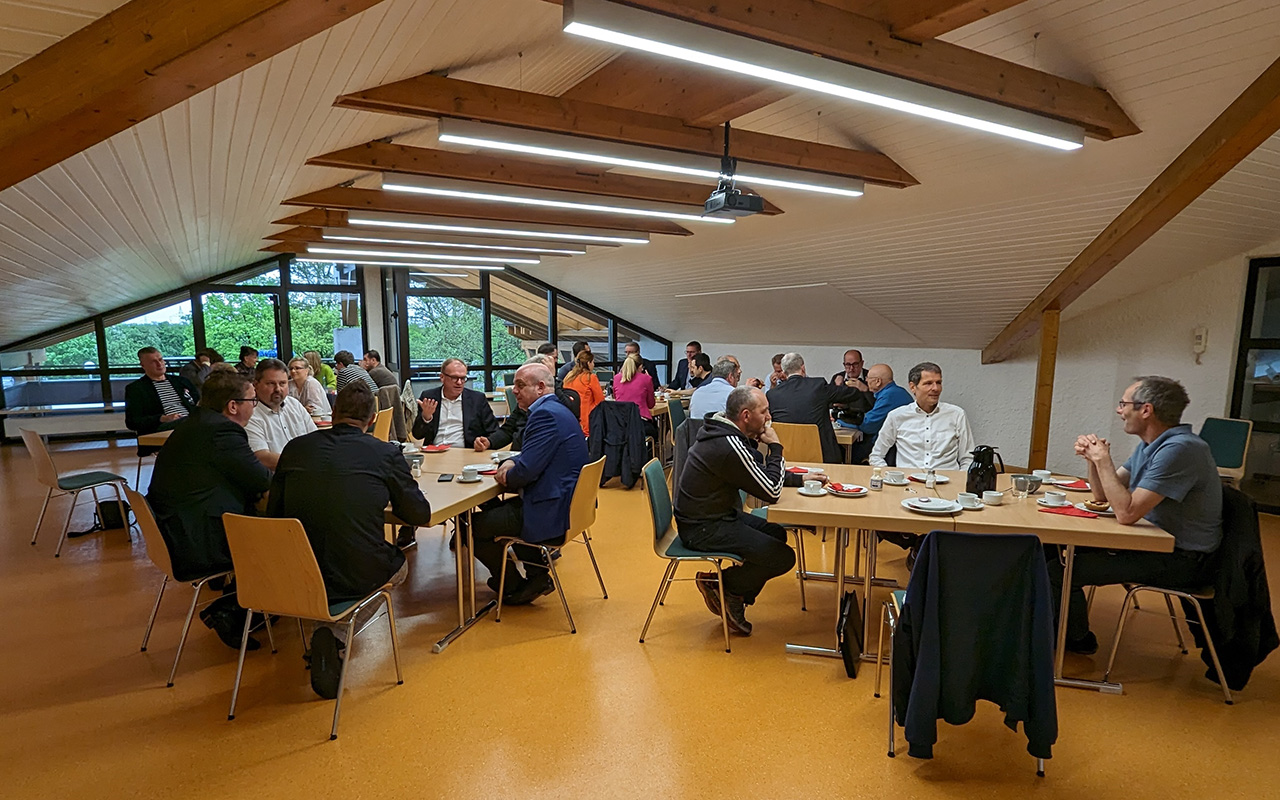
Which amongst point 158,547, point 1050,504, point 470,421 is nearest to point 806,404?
point 1050,504

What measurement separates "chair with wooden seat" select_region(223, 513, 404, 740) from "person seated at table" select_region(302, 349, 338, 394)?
454 cm

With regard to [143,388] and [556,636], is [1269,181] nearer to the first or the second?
[556,636]

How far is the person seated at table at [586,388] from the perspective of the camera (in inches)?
252

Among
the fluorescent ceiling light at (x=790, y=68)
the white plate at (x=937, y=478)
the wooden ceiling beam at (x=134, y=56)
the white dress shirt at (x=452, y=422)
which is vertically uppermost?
the fluorescent ceiling light at (x=790, y=68)

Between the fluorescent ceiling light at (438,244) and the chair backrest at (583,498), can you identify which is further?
the fluorescent ceiling light at (438,244)

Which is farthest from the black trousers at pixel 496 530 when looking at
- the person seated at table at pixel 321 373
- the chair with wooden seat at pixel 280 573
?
the person seated at table at pixel 321 373

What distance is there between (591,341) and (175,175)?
830 cm

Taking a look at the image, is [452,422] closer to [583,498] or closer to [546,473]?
[546,473]

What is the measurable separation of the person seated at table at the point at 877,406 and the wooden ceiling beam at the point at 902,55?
2.00m

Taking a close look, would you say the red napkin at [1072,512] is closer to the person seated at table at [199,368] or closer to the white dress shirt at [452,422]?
the white dress shirt at [452,422]

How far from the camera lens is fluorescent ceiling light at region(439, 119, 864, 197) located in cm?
346

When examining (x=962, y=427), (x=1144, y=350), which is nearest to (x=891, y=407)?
A: (x=962, y=427)

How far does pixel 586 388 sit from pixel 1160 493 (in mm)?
4631

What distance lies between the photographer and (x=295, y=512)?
103 inches
